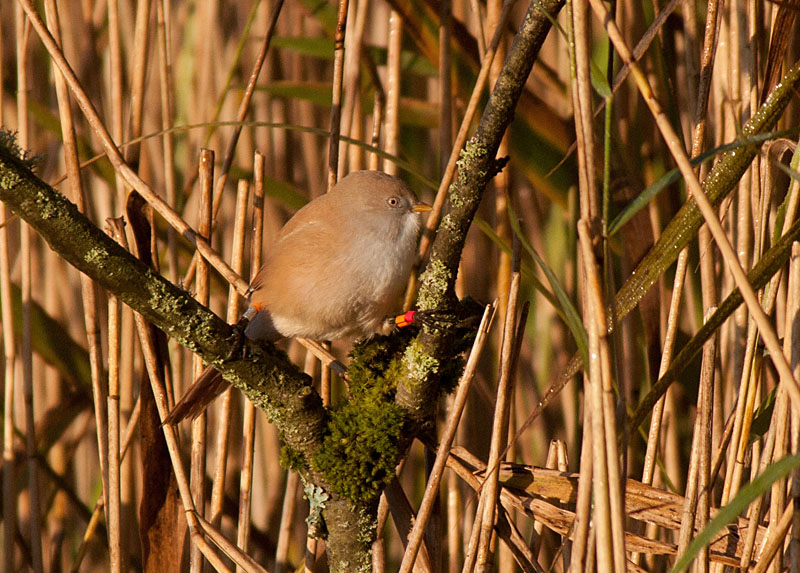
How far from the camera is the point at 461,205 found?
1183mm

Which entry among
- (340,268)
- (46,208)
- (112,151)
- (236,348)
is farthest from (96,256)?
(340,268)

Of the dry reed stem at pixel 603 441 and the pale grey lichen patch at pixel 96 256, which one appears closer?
the dry reed stem at pixel 603 441

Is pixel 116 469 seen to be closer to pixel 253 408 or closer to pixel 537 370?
pixel 253 408

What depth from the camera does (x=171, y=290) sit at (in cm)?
115

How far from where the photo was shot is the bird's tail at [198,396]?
1587 mm

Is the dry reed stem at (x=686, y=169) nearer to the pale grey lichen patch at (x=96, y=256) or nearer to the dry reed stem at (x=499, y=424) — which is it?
the dry reed stem at (x=499, y=424)

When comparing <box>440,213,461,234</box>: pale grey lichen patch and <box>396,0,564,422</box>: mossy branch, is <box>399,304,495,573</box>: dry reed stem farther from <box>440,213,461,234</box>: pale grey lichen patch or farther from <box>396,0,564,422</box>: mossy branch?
<box>440,213,461,234</box>: pale grey lichen patch

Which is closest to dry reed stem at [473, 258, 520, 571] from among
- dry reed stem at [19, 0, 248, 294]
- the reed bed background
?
the reed bed background

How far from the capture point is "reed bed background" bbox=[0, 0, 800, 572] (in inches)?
43.2

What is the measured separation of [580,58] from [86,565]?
277 cm

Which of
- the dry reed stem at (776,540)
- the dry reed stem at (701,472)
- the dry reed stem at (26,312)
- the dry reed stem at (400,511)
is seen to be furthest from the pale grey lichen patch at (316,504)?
the dry reed stem at (26,312)

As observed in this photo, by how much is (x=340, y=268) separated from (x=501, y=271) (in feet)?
1.63

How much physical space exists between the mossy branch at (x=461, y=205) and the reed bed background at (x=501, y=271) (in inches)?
2.8

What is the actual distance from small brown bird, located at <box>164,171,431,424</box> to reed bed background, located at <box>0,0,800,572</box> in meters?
0.09
